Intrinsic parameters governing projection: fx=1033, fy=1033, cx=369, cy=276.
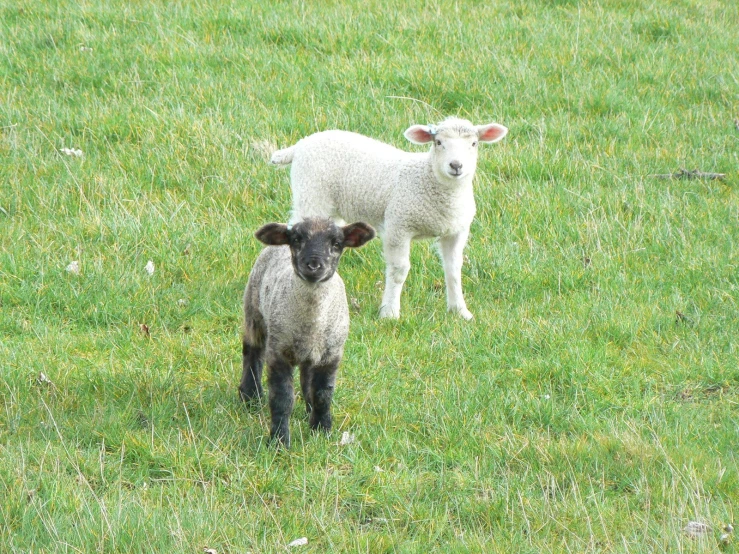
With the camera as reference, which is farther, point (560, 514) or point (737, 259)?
point (737, 259)

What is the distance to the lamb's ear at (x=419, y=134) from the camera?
23.5 ft

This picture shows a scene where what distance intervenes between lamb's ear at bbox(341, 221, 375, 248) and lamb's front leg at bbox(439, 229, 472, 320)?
1930 mm

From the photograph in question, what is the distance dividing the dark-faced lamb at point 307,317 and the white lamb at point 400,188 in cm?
175

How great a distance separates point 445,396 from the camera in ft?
19.1

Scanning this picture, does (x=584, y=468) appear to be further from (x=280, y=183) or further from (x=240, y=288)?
(x=280, y=183)

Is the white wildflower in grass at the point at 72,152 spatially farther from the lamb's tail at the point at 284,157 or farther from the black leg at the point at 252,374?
the black leg at the point at 252,374

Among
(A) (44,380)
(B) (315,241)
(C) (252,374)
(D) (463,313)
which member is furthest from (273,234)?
(D) (463,313)

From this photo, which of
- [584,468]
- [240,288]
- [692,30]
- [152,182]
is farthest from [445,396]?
[692,30]

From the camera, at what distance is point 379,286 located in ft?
25.1

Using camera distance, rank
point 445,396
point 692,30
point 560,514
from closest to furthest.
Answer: point 560,514, point 445,396, point 692,30

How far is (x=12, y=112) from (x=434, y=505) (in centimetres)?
634

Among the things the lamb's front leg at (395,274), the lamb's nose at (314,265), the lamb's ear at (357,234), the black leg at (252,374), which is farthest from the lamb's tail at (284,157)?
the lamb's nose at (314,265)

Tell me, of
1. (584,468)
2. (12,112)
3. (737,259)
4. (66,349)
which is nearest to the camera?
(584,468)

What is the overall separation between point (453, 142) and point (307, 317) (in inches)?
88.8
